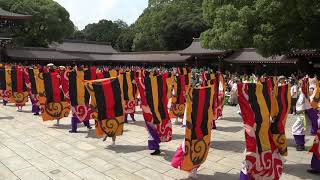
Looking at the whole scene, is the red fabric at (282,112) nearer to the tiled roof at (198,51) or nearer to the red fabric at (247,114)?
the red fabric at (247,114)

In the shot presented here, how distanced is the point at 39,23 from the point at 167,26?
1704 centimetres

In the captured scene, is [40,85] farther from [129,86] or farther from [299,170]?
[299,170]

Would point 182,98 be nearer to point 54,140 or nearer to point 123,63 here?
point 54,140

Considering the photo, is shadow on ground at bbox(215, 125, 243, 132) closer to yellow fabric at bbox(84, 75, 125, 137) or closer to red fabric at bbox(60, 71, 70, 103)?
yellow fabric at bbox(84, 75, 125, 137)

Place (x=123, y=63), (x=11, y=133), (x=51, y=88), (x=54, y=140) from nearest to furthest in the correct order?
(x=54, y=140), (x=11, y=133), (x=51, y=88), (x=123, y=63)

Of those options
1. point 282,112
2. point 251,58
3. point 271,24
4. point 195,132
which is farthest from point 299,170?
point 251,58

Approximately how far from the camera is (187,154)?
5547mm

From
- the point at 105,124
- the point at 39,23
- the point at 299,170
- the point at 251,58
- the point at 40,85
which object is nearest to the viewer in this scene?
the point at 299,170

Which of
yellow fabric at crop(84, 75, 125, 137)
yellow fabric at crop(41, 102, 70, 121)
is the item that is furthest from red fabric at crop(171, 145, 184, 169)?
yellow fabric at crop(41, 102, 70, 121)

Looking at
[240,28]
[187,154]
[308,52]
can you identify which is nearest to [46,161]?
[187,154]

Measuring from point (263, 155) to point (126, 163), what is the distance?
2.76 metres

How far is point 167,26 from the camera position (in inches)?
1805

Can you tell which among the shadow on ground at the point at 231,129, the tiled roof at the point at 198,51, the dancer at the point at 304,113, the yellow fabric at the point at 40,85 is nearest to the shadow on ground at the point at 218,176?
the dancer at the point at 304,113

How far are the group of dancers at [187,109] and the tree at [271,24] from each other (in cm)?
620
